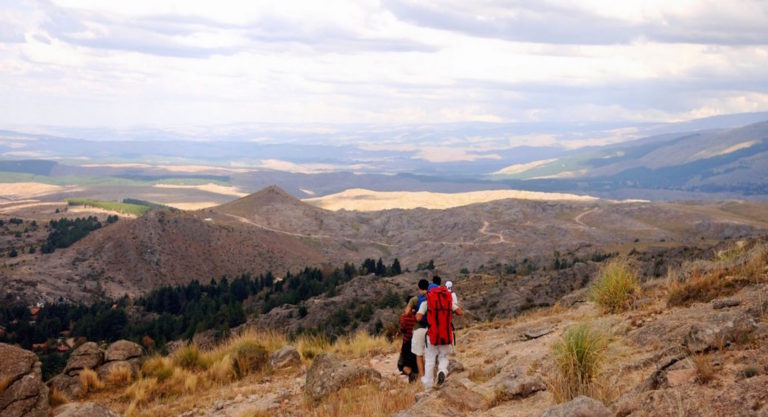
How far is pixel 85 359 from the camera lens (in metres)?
17.3

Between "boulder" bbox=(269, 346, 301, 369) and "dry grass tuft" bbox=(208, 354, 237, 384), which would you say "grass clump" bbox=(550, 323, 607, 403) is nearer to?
"boulder" bbox=(269, 346, 301, 369)

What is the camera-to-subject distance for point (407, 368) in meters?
13.7

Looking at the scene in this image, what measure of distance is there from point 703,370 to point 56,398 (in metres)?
14.6

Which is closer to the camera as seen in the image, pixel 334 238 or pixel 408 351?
pixel 408 351

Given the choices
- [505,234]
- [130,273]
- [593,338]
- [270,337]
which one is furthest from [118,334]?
[505,234]

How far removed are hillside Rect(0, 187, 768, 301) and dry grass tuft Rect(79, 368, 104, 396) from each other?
7163 centimetres

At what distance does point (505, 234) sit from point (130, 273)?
78.6 meters

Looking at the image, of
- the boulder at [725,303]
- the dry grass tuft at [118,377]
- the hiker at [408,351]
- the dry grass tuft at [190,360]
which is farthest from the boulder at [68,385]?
the boulder at [725,303]

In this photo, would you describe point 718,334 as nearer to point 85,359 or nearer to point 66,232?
point 85,359

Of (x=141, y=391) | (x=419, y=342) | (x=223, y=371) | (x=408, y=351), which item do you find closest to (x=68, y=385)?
(x=141, y=391)

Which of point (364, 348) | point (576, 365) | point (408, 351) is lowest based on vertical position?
point (364, 348)

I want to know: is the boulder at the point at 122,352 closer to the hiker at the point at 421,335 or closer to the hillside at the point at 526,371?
the hillside at the point at 526,371

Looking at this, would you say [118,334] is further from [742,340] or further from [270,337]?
[742,340]

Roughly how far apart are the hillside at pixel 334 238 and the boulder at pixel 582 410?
7704 cm
